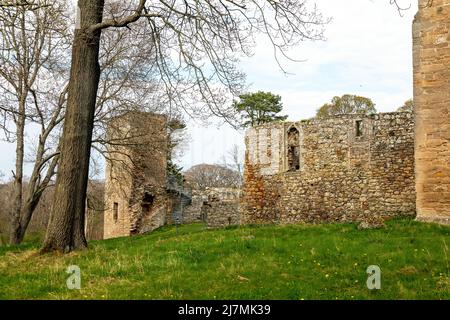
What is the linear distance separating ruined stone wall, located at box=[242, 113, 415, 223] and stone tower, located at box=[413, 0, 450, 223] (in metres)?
5.31

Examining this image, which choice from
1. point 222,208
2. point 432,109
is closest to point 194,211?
point 222,208

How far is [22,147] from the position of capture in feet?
59.9

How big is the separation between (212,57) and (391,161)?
31.4ft

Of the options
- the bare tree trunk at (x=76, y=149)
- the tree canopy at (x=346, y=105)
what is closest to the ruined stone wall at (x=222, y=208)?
the bare tree trunk at (x=76, y=149)

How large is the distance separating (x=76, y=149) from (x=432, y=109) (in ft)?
26.7

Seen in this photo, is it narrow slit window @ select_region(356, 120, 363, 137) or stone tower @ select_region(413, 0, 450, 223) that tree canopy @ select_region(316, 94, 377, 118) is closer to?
narrow slit window @ select_region(356, 120, 363, 137)

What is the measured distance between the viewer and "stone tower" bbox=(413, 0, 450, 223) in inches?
473

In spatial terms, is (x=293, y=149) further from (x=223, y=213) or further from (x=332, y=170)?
(x=223, y=213)

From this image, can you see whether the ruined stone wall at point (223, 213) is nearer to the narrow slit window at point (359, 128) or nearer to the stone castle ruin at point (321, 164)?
the stone castle ruin at point (321, 164)

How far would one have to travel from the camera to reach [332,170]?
19469mm

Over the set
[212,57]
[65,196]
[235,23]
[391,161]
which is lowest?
[65,196]

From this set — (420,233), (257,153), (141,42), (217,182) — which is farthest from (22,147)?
(217,182)

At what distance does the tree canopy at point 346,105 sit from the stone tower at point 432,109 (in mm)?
28537
